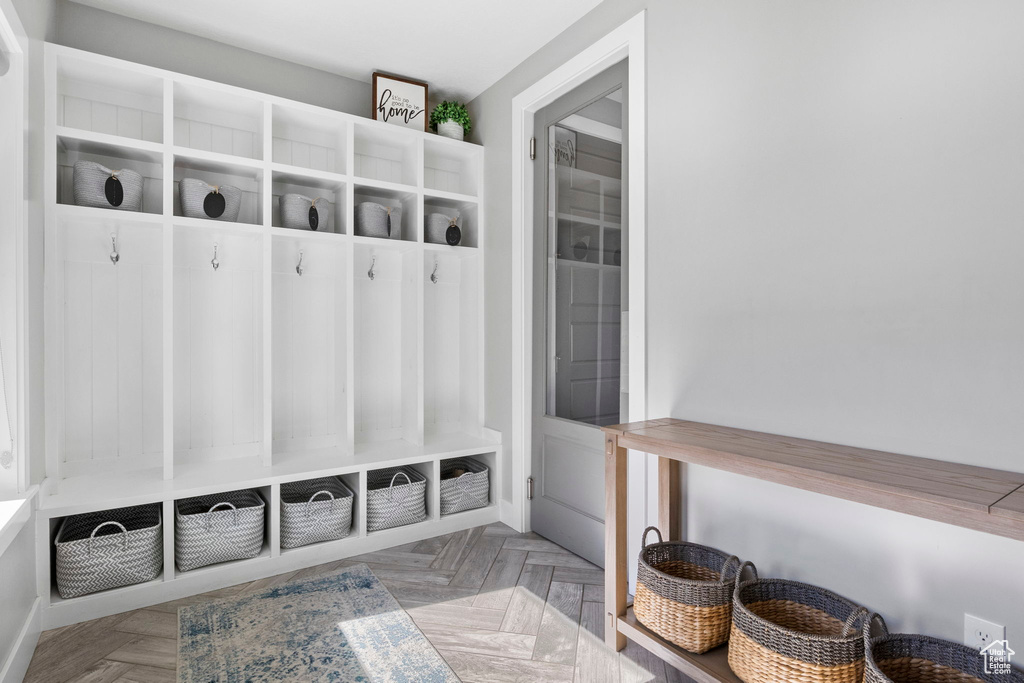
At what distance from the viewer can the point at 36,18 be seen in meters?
2.06

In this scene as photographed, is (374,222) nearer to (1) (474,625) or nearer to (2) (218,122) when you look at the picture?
(2) (218,122)

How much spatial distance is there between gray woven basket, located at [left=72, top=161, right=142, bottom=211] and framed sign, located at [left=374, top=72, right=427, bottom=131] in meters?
1.26

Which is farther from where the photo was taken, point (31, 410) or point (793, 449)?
point (31, 410)

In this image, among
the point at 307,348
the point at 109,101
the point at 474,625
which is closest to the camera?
the point at 474,625

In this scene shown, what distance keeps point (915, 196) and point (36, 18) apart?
3.04m

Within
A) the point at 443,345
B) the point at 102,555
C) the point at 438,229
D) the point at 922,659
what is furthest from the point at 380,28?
the point at 922,659

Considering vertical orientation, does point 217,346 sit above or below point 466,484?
above

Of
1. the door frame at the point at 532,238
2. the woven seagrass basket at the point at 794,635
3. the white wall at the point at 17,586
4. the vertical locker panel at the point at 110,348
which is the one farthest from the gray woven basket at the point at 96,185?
the woven seagrass basket at the point at 794,635

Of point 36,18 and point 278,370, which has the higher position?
point 36,18

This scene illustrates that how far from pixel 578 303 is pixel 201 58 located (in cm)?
223

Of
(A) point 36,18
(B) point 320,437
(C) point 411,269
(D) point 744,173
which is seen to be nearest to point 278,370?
(B) point 320,437

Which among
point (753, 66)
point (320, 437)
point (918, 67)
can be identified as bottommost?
point (320, 437)

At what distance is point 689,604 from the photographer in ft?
5.30

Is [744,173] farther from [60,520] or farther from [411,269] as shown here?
[60,520]
